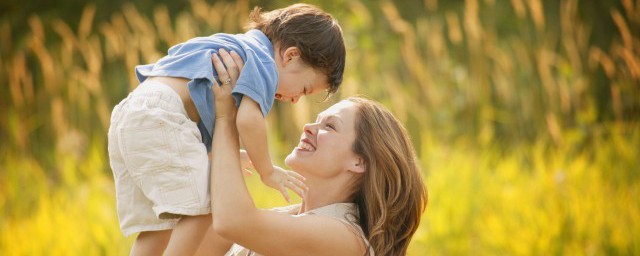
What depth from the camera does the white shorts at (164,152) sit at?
2674 millimetres

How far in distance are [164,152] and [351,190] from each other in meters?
0.78

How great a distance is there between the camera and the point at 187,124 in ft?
8.91

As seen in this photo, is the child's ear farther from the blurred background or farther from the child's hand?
the blurred background

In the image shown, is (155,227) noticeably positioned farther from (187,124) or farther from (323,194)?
(323,194)

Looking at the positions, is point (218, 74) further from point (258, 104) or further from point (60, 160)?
point (60, 160)

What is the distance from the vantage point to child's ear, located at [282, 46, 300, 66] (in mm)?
2885

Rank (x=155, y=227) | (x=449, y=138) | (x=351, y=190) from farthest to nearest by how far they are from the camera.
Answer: (x=449, y=138) → (x=351, y=190) → (x=155, y=227)

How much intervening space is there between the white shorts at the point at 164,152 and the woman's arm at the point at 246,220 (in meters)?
0.05

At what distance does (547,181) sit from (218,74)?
265 cm

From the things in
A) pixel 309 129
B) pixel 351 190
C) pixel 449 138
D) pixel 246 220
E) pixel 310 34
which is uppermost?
pixel 310 34

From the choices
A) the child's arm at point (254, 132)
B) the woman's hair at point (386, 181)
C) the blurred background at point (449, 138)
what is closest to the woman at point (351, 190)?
the woman's hair at point (386, 181)

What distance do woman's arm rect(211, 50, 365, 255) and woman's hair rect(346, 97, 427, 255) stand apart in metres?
0.14

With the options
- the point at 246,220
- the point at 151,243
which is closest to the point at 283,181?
the point at 246,220

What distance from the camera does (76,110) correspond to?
6414 millimetres
